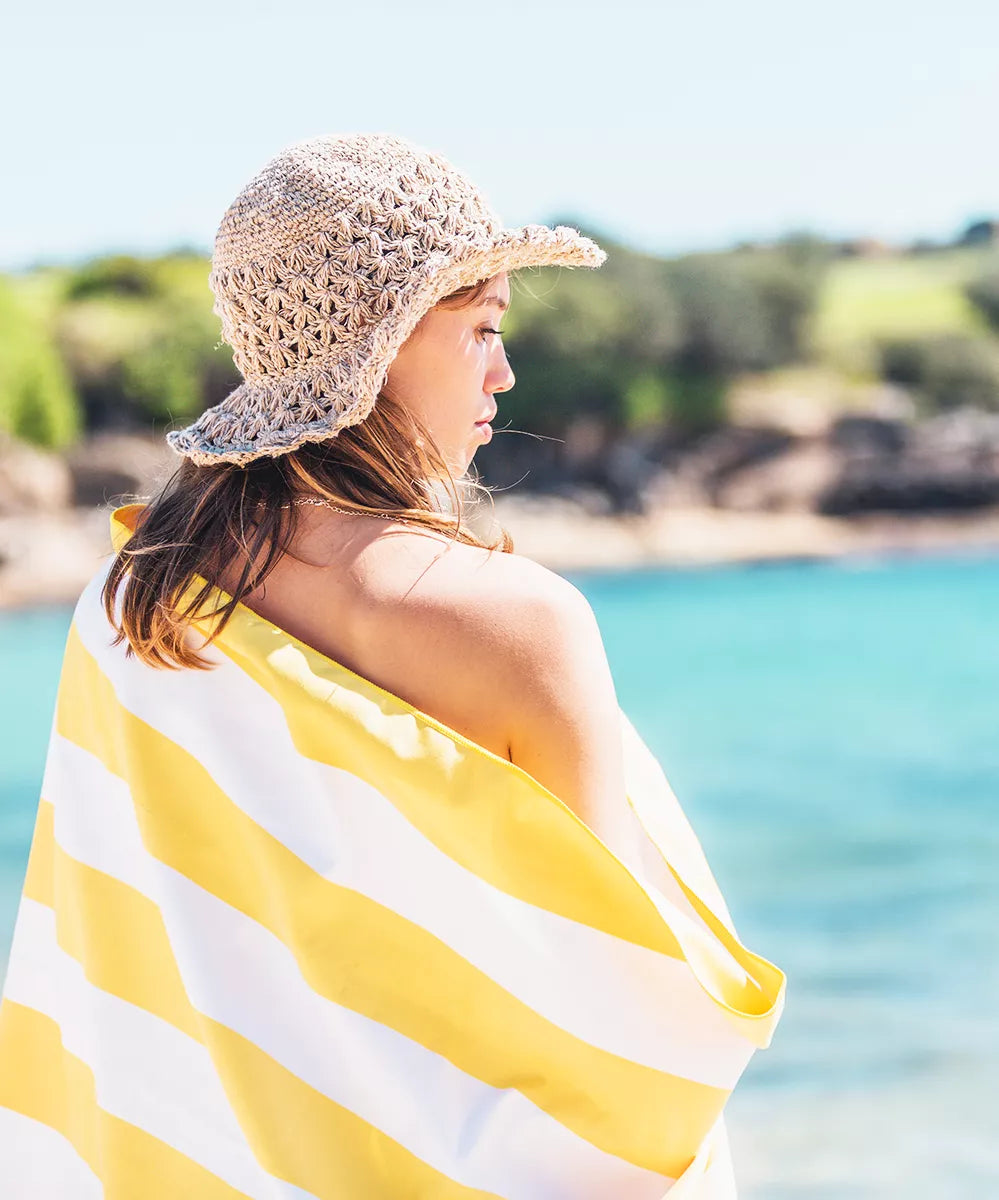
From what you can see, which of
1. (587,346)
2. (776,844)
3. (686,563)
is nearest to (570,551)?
(686,563)

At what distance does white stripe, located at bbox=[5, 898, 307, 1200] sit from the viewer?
3.56 ft

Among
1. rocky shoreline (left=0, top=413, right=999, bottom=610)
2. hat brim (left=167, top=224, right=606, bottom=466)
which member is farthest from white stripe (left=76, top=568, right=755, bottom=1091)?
rocky shoreline (left=0, top=413, right=999, bottom=610)

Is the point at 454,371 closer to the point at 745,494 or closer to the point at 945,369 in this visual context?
Answer: the point at 745,494

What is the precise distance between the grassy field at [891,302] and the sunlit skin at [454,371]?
1083 inches

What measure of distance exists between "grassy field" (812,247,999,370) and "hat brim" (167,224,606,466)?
27.6 metres

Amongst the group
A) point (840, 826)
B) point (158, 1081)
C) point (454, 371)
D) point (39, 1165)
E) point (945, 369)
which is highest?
point (454, 371)

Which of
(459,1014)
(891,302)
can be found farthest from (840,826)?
(891,302)

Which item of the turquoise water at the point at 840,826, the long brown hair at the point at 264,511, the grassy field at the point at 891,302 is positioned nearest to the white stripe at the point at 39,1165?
the long brown hair at the point at 264,511

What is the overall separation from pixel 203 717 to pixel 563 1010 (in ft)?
1.20

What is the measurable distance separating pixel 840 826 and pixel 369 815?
7.22 metres

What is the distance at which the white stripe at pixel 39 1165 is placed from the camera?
4.03 feet

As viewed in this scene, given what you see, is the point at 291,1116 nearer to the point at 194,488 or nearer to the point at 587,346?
the point at 194,488

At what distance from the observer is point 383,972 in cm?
105

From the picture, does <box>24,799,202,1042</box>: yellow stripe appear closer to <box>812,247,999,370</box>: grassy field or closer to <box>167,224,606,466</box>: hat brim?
<box>167,224,606,466</box>: hat brim
